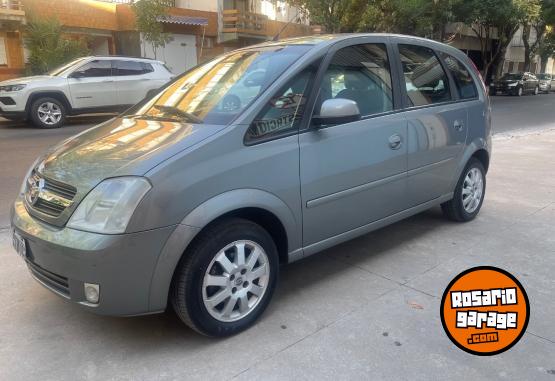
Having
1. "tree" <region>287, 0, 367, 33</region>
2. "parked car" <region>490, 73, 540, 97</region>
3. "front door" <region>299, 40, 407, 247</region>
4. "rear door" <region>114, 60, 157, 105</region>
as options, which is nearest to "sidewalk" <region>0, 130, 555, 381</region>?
"front door" <region>299, 40, 407, 247</region>

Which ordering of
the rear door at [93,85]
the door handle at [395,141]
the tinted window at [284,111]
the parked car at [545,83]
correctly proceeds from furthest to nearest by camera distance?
the parked car at [545,83] < the rear door at [93,85] < the door handle at [395,141] < the tinted window at [284,111]

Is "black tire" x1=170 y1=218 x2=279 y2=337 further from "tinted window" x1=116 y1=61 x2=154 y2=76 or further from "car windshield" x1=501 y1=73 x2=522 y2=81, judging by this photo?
"car windshield" x1=501 y1=73 x2=522 y2=81

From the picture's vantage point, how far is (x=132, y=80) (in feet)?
41.7

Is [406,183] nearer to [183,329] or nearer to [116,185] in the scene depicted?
[183,329]

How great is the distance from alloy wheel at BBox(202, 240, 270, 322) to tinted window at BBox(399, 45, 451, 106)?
1.88m

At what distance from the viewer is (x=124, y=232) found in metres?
2.45

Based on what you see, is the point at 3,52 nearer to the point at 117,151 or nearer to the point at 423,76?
the point at 423,76

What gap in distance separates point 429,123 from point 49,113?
10018 mm

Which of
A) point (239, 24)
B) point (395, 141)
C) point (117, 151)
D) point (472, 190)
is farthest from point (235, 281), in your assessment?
point (239, 24)

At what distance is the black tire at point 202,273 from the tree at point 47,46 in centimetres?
1502

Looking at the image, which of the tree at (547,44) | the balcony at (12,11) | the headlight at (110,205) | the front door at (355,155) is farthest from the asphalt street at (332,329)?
the tree at (547,44)

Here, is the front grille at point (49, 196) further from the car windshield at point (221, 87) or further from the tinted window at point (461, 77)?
the tinted window at point (461, 77)

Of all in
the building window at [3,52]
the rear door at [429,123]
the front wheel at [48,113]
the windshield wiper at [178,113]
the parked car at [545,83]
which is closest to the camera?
the windshield wiper at [178,113]

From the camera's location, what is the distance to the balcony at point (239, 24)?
958 inches
